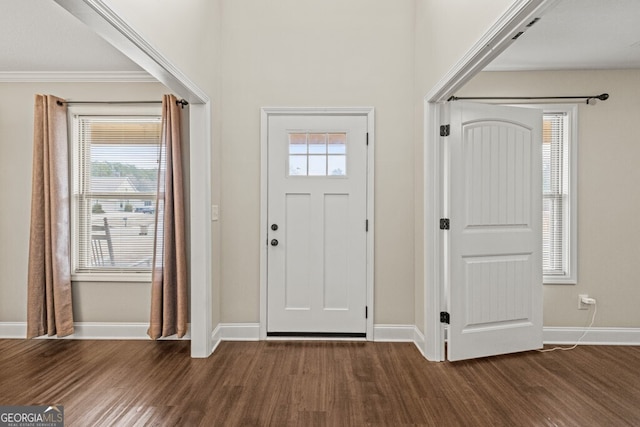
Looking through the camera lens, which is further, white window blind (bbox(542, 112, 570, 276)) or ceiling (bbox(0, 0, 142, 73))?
white window blind (bbox(542, 112, 570, 276))

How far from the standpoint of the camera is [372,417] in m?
2.09

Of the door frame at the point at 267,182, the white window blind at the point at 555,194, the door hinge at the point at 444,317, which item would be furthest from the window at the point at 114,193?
the white window blind at the point at 555,194

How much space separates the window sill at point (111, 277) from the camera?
3.43m

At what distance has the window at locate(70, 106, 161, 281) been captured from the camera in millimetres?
3471

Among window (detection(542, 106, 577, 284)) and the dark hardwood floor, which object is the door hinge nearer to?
the dark hardwood floor

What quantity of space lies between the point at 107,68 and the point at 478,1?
123 inches

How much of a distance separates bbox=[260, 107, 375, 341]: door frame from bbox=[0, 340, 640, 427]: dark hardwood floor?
0.33 metres

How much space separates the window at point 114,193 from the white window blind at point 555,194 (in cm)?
370

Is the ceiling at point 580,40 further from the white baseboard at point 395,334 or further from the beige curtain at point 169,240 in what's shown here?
the beige curtain at point 169,240

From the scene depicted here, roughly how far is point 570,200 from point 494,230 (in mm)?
1023

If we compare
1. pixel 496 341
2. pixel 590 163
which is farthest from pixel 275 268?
pixel 590 163

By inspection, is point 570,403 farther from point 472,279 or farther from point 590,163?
point 590,163

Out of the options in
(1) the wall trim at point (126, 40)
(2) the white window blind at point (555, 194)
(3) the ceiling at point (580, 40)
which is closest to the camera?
(1) the wall trim at point (126, 40)

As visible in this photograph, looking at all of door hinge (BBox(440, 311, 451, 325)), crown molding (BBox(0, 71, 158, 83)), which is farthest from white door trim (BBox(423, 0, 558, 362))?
crown molding (BBox(0, 71, 158, 83))
